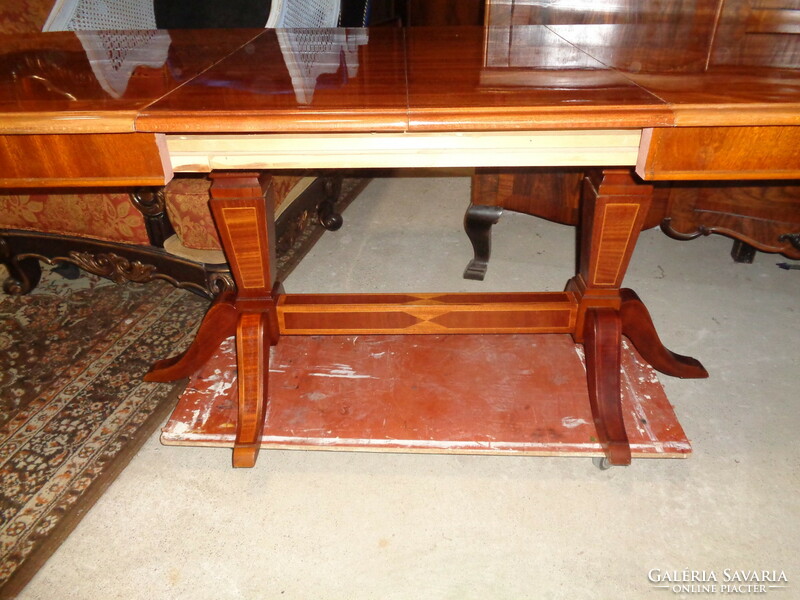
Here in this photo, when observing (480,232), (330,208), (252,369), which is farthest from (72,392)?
(480,232)

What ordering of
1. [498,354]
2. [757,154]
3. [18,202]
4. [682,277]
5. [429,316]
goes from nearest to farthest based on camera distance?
[757,154] < [429,316] < [498,354] < [18,202] < [682,277]

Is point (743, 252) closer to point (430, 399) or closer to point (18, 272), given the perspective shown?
point (430, 399)

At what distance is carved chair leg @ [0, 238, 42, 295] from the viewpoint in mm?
1877

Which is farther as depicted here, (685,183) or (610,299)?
(685,183)

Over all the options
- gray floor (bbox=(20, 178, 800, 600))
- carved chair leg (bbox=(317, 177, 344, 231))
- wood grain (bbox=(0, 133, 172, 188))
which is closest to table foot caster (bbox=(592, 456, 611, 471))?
gray floor (bbox=(20, 178, 800, 600))

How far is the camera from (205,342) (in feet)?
4.66

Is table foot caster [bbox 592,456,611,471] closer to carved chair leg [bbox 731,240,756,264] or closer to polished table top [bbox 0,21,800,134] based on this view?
polished table top [bbox 0,21,800,134]

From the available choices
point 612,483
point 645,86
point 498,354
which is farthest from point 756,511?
point 645,86

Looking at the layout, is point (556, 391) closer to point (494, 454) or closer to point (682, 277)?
point (494, 454)

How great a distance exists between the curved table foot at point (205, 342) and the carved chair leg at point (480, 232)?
923 mm

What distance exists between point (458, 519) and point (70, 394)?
111cm

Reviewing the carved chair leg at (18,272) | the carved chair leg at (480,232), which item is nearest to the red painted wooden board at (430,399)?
the carved chair leg at (480,232)

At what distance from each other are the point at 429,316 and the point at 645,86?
27.6 inches

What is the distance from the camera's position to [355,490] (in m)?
1.27
